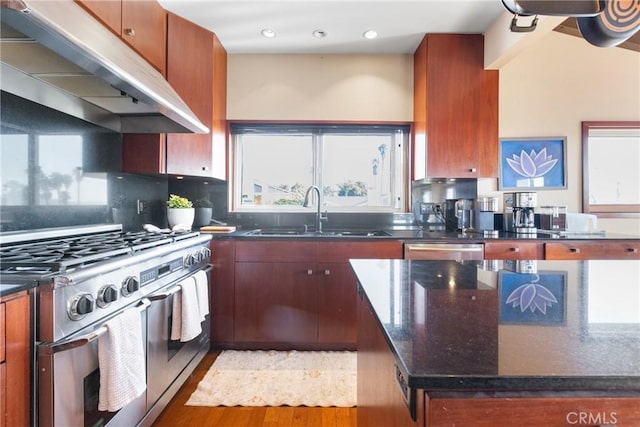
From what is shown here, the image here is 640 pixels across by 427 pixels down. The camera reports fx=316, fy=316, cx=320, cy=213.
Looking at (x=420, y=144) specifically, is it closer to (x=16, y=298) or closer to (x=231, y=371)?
(x=231, y=371)

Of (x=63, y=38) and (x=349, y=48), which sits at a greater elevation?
(x=349, y=48)

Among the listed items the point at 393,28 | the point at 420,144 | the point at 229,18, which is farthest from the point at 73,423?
the point at 393,28

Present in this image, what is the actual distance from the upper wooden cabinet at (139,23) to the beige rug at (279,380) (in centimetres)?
208

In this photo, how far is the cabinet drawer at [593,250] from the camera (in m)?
2.25

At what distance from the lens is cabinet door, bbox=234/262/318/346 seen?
7.72 feet

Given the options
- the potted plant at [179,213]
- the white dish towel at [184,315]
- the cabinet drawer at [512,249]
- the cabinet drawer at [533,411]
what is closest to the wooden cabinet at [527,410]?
the cabinet drawer at [533,411]

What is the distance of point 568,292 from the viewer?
0.89m

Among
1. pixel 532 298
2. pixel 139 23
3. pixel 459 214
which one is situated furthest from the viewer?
pixel 459 214

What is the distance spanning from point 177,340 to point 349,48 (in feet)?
8.44

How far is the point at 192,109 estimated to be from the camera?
7.83 feet

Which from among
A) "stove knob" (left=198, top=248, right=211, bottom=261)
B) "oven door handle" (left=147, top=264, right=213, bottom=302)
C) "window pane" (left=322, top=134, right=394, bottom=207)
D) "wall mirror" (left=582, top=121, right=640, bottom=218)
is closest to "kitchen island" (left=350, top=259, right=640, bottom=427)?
"oven door handle" (left=147, top=264, right=213, bottom=302)

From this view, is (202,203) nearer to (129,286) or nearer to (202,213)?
(202,213)

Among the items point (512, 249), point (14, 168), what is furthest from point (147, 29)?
point (512, 249)

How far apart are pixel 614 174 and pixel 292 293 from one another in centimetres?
326
